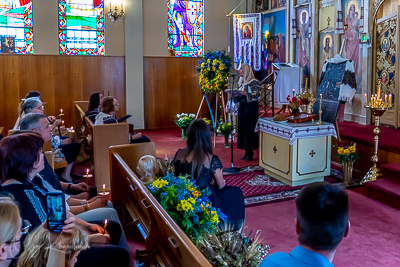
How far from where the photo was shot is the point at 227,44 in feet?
41.1

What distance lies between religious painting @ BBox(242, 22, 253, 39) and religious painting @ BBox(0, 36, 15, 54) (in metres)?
6.18

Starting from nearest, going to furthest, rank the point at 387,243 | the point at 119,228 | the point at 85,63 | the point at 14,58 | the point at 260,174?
the point at 119,228, the point at 387,243, the point at 260,174, the point at 14,58, the point at 85,63

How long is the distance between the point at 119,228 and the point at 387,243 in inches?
107

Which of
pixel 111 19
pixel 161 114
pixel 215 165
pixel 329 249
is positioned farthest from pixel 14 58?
pixel 329 249

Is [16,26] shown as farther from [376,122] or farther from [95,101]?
[376,122]

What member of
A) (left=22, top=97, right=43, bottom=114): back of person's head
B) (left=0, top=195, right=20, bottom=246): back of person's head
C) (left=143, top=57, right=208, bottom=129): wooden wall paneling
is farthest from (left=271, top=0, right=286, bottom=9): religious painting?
(left=0, top=195, right=20, bottom=246): back of person's head

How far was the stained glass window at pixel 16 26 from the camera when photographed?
32.9 feet

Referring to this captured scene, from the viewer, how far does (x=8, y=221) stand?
1.75 meters

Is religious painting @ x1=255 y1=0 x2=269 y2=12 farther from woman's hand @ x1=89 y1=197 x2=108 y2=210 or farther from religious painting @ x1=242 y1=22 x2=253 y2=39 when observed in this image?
woman's hand @ x1=89 y1=197 x2=108 y2=210

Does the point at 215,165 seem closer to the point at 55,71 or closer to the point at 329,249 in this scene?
the point at 329,249

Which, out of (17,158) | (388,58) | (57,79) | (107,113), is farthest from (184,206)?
(57,79)

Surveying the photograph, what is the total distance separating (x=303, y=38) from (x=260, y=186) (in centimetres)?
563

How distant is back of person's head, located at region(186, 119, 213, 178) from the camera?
365 centimetres

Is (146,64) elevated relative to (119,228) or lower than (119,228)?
elevated
